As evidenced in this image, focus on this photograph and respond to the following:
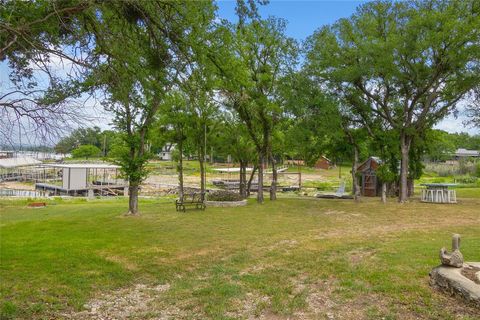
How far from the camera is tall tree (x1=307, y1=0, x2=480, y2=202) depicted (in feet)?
52.2

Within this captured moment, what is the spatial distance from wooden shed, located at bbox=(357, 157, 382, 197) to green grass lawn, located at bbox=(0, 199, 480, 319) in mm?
12181

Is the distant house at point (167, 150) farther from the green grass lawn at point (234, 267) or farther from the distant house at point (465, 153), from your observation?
the distant house at point (465, 153)

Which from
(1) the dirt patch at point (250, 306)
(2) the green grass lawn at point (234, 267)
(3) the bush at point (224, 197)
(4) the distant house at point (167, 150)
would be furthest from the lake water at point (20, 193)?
(1) the dirt patch at point (250, 306)

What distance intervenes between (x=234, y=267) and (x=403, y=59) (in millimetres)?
13616

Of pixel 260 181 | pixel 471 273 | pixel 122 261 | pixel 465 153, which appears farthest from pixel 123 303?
pixel 465 153

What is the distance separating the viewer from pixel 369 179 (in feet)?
85.7

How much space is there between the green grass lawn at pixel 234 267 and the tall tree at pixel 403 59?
6.98 metres

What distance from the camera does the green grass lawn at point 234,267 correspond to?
17.4 ft

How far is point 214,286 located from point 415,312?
2957 mm

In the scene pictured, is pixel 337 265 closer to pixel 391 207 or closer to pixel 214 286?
pixel 214 286

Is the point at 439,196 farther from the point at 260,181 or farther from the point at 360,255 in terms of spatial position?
the point at 360,255

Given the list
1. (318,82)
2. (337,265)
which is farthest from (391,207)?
(337,265)

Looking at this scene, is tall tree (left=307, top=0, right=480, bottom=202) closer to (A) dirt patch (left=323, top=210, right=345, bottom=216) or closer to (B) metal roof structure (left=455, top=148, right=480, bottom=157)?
(A) dirt patch (left=323, top=210, right=345, bottom=216)

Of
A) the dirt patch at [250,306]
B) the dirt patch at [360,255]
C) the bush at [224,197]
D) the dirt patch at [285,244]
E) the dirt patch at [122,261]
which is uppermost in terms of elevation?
the bush at [224,197]
